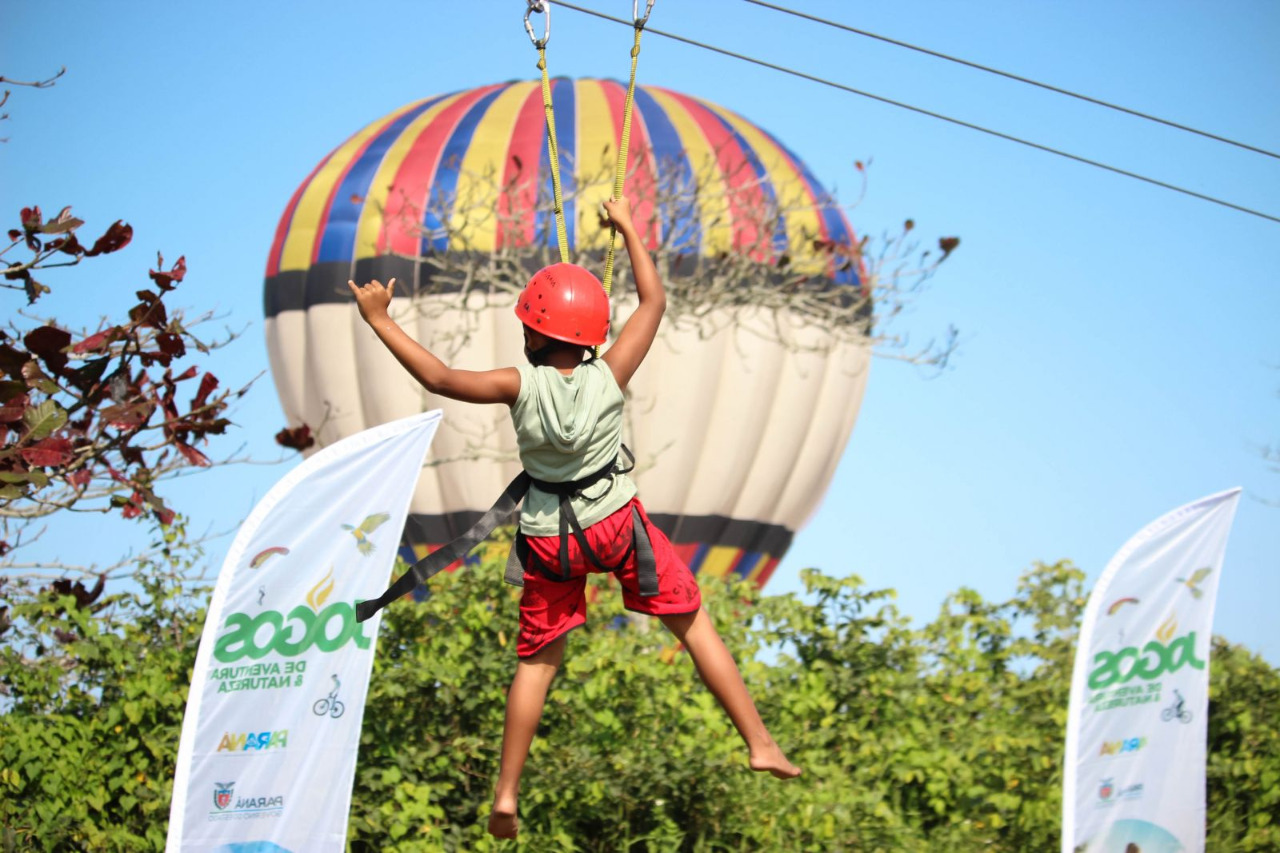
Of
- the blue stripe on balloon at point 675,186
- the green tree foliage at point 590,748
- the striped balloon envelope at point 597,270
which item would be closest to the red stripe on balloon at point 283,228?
the striped balloon envelope at point 597,270

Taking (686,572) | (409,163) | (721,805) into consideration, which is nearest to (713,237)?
(409,163)

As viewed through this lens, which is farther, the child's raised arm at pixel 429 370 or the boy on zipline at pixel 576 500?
the boy on zipline at pixel 576 500

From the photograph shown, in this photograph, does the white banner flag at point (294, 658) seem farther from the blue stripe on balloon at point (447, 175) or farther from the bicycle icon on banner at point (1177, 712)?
the blue stripe on balloon at point (447, 175)

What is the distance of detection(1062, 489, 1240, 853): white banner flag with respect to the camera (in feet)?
26.3

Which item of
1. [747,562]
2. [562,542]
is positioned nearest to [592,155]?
[747,562]

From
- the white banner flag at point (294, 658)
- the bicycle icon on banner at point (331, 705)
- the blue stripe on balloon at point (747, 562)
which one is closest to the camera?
the white banner flag at point (294, 658)

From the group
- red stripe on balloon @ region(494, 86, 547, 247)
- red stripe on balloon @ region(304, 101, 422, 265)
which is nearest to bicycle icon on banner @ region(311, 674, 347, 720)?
red stripe on balloon @ region(494, 86, 547, 247)

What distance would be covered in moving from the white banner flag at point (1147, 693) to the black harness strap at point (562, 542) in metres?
3.89

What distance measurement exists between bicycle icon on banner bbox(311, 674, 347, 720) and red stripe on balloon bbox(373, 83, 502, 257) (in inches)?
499

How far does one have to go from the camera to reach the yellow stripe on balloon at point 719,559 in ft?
67.9

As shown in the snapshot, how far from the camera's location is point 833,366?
21625mm

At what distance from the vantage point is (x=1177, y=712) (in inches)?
335

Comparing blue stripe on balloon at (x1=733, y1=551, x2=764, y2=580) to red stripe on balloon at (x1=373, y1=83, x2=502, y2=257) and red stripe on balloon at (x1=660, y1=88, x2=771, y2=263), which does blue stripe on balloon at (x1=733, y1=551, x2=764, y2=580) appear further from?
red stripe on balloon at (x1=373, y1=83, x2=502, y2=257)

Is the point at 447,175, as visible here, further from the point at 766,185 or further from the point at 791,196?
the point at 791,196
